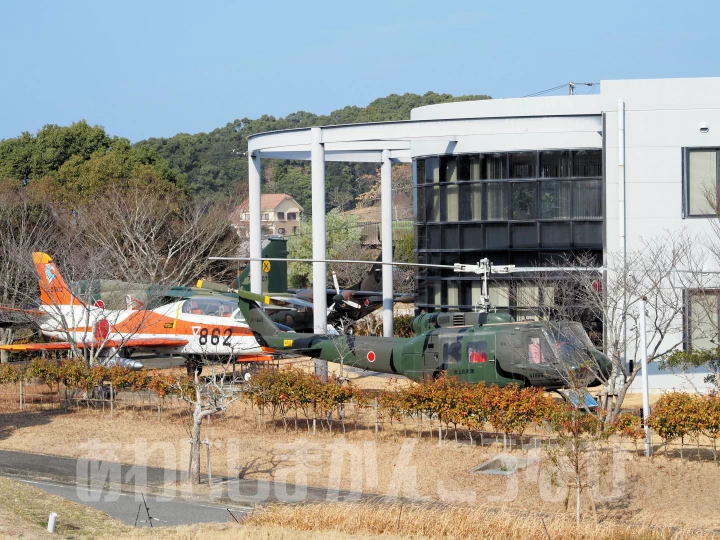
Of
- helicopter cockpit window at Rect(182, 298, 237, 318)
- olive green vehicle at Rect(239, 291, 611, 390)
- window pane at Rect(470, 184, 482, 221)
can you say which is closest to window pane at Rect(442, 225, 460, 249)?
window pane at Rect(470, 184, 482, 221)

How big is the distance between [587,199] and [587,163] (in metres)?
1.07

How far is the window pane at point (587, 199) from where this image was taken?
94.9 feet

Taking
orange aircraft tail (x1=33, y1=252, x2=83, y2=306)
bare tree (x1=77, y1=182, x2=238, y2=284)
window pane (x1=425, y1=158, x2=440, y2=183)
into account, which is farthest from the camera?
bare tree (x1=77, y1=182, x2=238, y2=284)

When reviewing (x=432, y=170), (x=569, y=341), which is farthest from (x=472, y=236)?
(x=569, y=341)

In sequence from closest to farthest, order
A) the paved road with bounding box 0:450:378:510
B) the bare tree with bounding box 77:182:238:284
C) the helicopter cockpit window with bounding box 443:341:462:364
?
the paved road with bounding box 0:450:378:510 < the helicopter cockpit window with bounding box 443:341:462:364 < the bare tree with bounding box 77:182:238:284

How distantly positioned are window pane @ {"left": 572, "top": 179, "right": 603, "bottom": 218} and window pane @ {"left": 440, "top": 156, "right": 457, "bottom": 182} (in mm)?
3692

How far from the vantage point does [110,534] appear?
14.8 metres

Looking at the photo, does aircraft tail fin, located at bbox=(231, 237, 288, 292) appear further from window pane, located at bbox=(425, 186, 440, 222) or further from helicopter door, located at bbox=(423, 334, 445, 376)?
helicopter door, located at bbox=(423, 334, 445, 376)

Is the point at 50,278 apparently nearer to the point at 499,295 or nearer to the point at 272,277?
the point at 272,277

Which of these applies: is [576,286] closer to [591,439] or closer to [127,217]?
[591,439]

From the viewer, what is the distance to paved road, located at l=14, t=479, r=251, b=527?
16.3 meters

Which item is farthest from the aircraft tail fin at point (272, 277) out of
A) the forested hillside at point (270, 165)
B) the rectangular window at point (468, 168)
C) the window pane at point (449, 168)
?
the forested hillside at point (270, 165)

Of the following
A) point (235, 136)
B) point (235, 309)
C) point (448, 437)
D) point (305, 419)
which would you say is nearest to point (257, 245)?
point (235, 309)

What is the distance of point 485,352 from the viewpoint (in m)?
22.9
